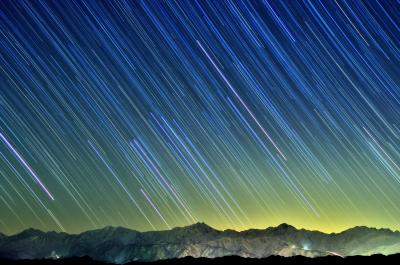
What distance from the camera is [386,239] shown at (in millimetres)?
34719

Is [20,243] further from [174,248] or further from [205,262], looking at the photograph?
[205,262]

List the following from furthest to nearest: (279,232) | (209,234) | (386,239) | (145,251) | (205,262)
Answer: (209,234), (279,232), (145,251), (386,239), (205,262)

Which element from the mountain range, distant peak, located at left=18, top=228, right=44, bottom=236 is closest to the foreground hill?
the mountain range

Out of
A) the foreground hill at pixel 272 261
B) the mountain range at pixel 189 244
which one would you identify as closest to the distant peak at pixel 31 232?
the mountain range at pixel 189 244

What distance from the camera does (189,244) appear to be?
4034 cm

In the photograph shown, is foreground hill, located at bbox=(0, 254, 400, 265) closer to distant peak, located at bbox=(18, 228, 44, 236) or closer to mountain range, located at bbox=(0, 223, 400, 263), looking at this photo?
mountain range, located at bbox=(0, 223, 400, 263)

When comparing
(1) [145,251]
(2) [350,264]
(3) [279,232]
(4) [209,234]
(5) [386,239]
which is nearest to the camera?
(2) [350,264]

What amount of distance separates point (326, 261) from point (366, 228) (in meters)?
25.2

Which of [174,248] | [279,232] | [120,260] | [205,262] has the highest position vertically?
[205,262]

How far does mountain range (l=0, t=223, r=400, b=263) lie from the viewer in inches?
1404

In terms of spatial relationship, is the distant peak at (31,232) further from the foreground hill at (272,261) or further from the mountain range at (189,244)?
the foreground hill at (272,261)

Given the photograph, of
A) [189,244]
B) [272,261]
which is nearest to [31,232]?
[189,244]

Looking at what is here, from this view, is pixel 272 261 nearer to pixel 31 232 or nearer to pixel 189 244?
pixel 189 244

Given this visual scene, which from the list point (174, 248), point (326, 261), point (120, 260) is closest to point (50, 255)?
point (120, 260)
